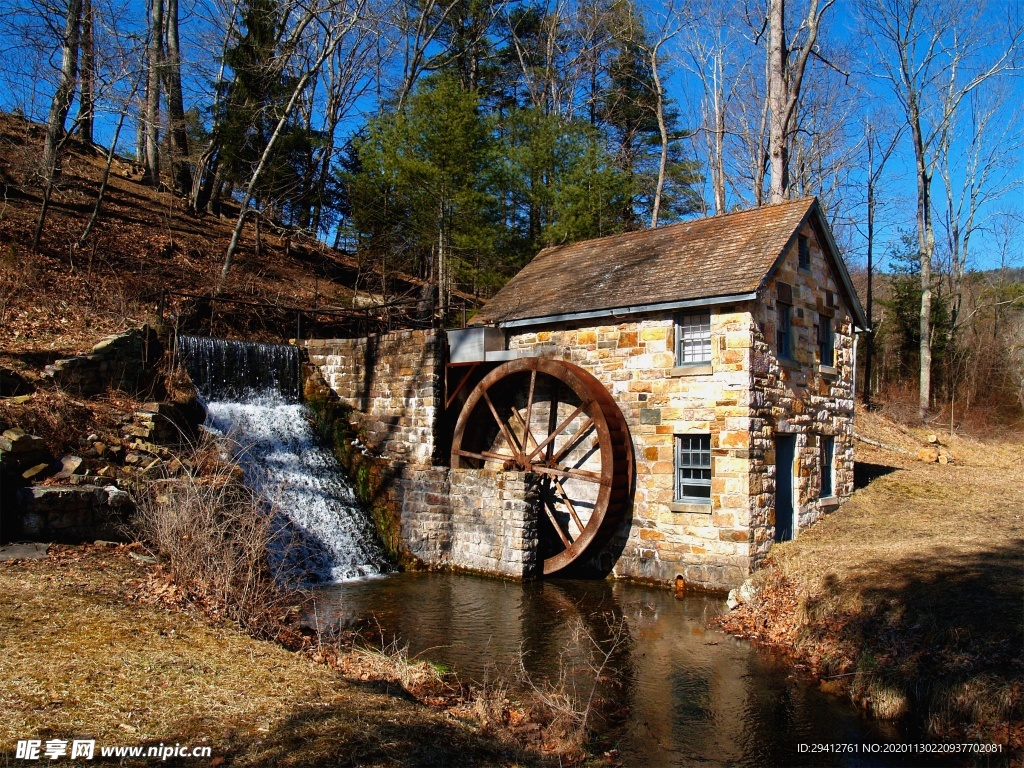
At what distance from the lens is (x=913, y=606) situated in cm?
729

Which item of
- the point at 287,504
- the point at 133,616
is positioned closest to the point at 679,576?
the point at 287,504

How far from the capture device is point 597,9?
25.8m

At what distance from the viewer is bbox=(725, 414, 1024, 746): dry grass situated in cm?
593

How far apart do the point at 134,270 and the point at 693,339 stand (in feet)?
40.9

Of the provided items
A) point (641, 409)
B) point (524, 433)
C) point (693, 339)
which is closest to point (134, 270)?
point (524, 433)

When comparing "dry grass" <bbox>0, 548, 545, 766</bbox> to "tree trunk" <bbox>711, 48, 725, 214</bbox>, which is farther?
"tree trunk" <bbox>711, 48, 725, 214</bbox>

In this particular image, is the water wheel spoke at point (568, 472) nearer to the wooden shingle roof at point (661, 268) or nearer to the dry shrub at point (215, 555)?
the wooden shingle roof at point (661, 268)

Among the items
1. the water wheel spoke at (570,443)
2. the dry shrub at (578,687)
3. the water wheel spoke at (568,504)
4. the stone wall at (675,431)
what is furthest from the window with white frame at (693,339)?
the dry shrub at (578,687)

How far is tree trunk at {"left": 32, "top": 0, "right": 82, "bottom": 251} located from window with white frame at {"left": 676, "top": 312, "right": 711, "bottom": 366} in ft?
40.3

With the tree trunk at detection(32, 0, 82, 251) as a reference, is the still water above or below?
below

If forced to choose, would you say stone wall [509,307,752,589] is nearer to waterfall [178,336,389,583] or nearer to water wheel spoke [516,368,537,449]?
water wheel spoke [516,368,537,449]

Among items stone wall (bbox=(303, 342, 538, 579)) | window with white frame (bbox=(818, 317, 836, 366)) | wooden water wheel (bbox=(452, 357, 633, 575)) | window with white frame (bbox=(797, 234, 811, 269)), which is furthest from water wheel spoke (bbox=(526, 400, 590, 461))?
window with white frame (bbox=(818, 317, 836, 366))

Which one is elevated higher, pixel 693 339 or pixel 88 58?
pixel 88 58

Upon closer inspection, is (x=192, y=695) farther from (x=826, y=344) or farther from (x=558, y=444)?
(x=826, y=344)
